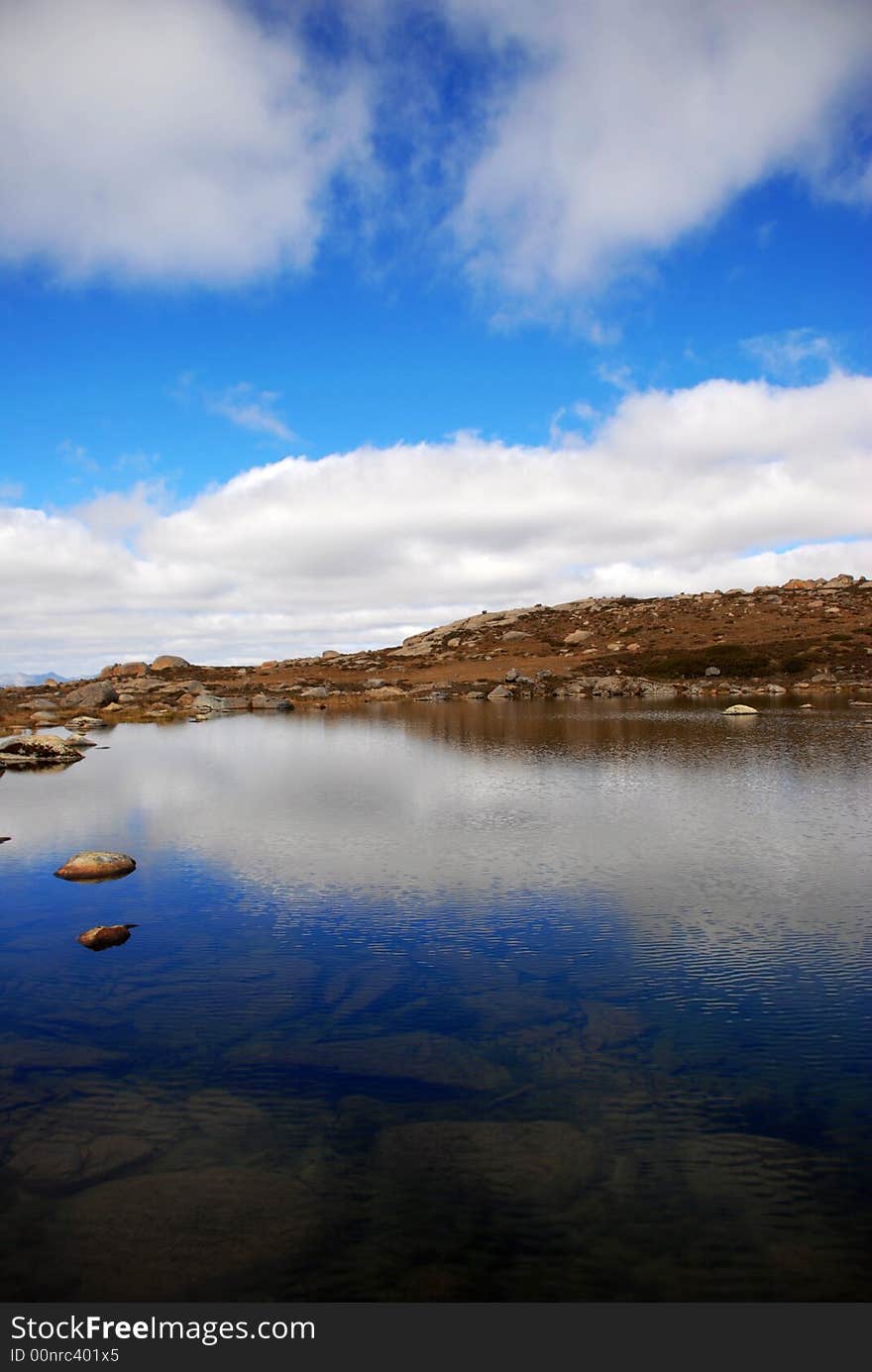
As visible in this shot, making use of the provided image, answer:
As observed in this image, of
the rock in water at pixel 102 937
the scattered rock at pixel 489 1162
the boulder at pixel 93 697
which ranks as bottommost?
the scattered rock at pixel 489 1162

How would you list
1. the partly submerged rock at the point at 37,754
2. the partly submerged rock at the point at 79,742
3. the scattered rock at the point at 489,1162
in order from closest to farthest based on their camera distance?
1. the scattered rock at the point at 489,1162
2. the partly submerged rock at the point at 37,754
3. the partly submerged rock at the point at 79,742

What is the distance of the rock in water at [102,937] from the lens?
1883 cm

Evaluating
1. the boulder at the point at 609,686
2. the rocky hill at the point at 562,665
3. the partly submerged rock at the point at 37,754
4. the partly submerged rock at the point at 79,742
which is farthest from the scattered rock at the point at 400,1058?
the boulder at the point at 609,686

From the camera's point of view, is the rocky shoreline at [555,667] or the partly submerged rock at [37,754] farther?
the rocky shoreline at [555,667]

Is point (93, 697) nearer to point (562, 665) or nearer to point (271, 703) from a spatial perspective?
point (271, 703)

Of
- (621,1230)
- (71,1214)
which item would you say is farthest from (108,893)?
(621,1230)

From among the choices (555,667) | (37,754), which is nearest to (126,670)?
(555,667)

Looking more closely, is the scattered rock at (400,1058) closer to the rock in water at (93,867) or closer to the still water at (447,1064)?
the still water at (447,1064)

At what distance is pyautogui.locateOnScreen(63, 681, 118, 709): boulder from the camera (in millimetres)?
98312

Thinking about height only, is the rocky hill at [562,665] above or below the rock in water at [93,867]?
above

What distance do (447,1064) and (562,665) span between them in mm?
102992

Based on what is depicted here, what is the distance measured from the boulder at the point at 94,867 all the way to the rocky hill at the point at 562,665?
5887 centimetres

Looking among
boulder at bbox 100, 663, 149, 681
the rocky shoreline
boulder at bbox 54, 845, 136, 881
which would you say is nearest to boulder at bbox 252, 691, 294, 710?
the rocky shoreline

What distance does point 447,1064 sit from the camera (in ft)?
42.3
